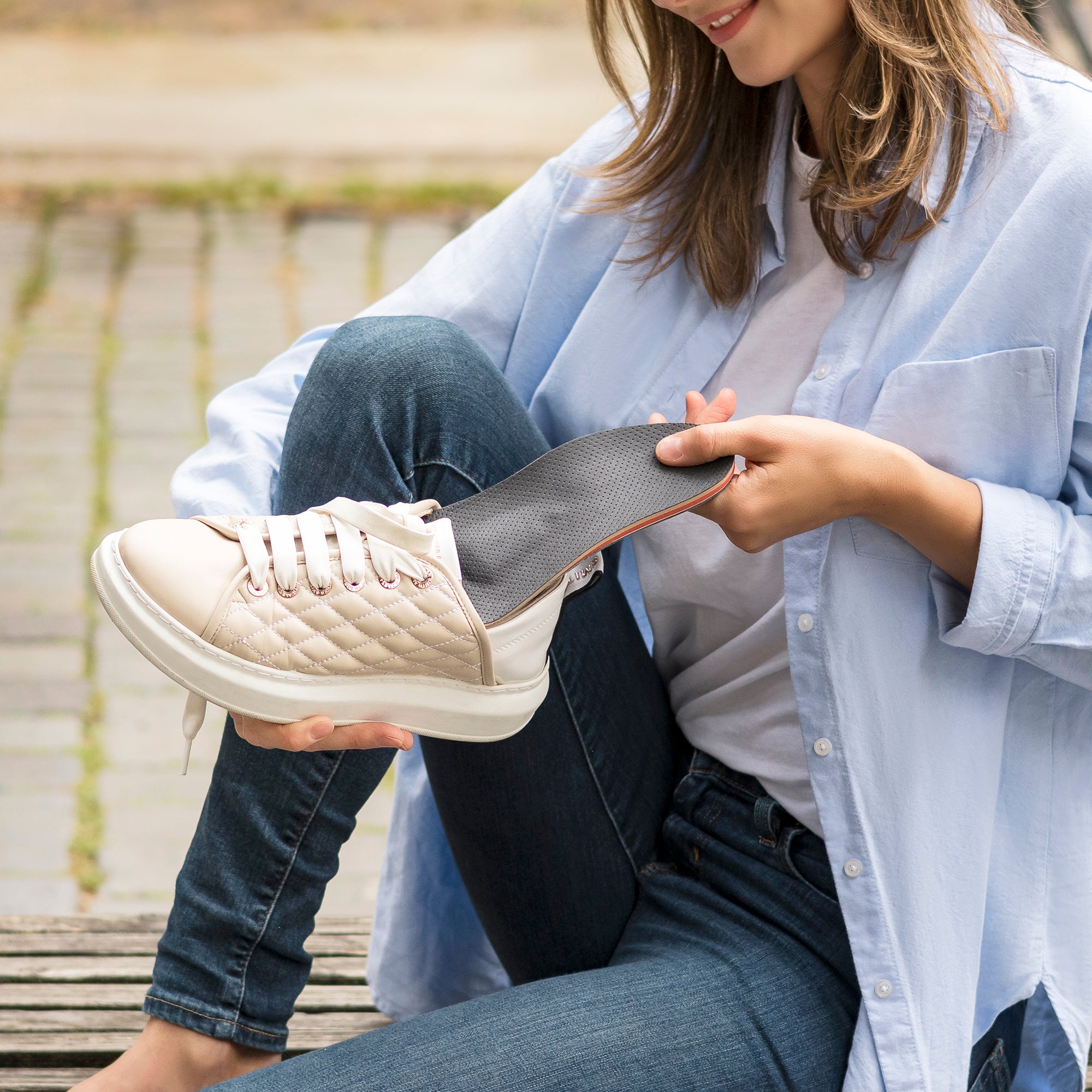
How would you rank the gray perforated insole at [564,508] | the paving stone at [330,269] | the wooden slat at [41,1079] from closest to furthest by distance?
the gray perforated insole at [564,508], the wooden slat at [41,1079], the paving stone at [330,269]

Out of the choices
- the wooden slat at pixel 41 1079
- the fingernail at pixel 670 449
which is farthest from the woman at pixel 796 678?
the wooden slat at pixel 41 1079

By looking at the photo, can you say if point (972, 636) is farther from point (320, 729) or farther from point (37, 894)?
point (37, 894)

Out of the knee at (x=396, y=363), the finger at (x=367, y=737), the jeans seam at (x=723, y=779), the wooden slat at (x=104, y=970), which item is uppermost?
the knee at (x=396, y=363)

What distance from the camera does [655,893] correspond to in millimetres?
1295

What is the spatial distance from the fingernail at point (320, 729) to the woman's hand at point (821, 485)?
0.36 meters

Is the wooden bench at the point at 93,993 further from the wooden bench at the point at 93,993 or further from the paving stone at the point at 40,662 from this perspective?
the paving stone at the point at 40,662

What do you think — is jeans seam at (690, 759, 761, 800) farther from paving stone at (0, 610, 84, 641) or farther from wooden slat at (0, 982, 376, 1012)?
paving stone at (0, 610, 84, 641)

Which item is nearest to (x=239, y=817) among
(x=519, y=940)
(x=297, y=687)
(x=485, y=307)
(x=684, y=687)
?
(x=297, y=687)

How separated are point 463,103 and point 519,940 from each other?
15.8 ft

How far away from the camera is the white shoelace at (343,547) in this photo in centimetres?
107

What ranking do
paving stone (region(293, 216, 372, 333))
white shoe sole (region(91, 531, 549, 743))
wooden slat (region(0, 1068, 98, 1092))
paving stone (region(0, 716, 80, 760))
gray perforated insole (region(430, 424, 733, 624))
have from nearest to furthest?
white shoe sole (region(91, 531, 549, 743)) < gray perforated insole (region(430, 424, 733, 624)) < wooden slat (region(0, 1068, 98, 1092)) < paving stone (region(0, 716, 80, 760)) < paving stone (region(293, 216, 372, 333))

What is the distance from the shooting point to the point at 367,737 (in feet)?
3.60

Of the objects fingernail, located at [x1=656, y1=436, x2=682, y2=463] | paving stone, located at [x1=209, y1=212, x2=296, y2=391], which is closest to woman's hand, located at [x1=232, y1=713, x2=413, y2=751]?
fingernail, located at [x1=656, y1=436, x2=682, y2=463]

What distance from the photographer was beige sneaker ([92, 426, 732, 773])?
1033 millimetres
